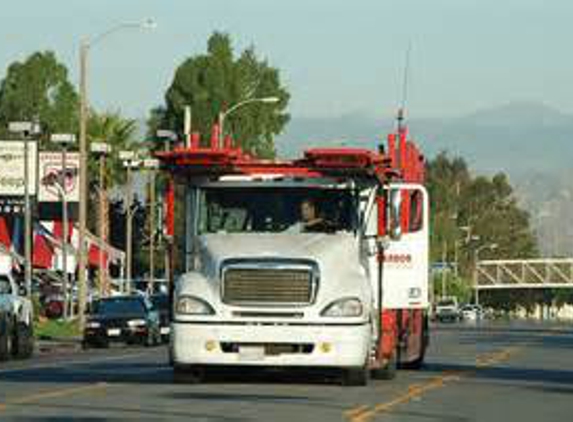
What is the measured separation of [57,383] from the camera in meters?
29.5

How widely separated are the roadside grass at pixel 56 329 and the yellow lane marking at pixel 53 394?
34.4 m

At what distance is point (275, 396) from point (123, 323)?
98.5 ft

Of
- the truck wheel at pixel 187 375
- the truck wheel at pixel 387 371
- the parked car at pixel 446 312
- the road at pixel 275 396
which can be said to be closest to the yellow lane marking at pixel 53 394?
the road at pixel 275 396

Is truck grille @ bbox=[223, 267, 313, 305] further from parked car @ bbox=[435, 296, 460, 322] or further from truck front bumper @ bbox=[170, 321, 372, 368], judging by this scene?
parked car @ bbox=[435, 296, 460, 322]

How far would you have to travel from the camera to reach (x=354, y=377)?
92.9ft

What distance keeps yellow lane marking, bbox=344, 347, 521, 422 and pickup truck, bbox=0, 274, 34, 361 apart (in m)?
8.99

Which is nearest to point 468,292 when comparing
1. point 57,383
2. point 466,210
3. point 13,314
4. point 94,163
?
point 466,210

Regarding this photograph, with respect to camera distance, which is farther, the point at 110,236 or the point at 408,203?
the point at 110,236

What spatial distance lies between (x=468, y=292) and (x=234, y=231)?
155m

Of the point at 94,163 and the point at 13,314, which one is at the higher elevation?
the point at 94,163

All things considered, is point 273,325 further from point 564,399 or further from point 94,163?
point 94,163

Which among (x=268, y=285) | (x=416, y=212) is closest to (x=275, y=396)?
(x=268, y=285)

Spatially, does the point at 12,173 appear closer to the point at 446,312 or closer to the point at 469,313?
the point at 446,312

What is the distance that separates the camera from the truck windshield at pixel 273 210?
1115 inches
